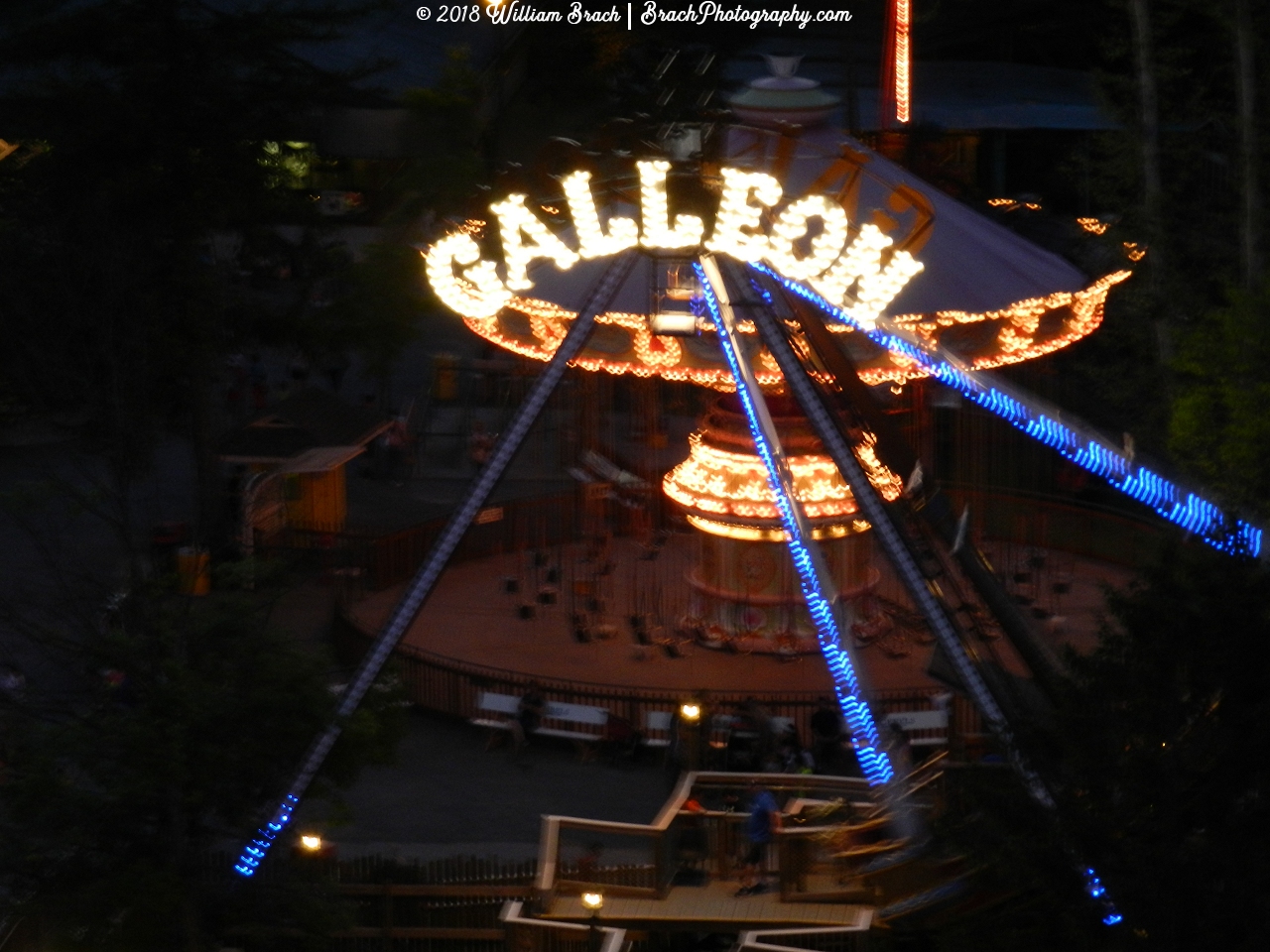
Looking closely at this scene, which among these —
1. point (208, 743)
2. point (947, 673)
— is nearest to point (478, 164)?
point (947, 673)

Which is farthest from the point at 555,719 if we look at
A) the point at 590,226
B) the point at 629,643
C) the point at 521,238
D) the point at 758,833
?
the point at 590,226

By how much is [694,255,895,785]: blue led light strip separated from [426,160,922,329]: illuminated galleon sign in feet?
1.71

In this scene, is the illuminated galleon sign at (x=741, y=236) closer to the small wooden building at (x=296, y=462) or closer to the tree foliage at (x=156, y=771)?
the tree foliage at (x=156, y=771)

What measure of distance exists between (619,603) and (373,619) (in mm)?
3468

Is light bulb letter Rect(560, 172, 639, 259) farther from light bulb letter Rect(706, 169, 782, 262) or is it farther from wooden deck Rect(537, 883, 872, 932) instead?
wooden deck Rect(537, 883, 872, 932)

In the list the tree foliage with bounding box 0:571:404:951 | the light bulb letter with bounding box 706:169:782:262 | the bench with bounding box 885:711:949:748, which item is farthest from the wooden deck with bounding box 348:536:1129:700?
the tree foliage with bounding box 0:571:404:951

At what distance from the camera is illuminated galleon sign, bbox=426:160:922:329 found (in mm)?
19156

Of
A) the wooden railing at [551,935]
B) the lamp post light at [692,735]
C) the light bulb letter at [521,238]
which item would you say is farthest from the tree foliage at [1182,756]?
the lamp post light at [692,735]

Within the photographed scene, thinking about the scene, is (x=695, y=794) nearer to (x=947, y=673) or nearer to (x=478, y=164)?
(x=947, y=673)

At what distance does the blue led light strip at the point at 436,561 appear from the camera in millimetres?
17984

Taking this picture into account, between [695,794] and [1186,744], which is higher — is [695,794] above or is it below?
above

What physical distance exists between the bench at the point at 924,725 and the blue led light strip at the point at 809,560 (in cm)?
391

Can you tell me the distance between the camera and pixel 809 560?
18.9 metres

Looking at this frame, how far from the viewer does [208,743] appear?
16.3 m
